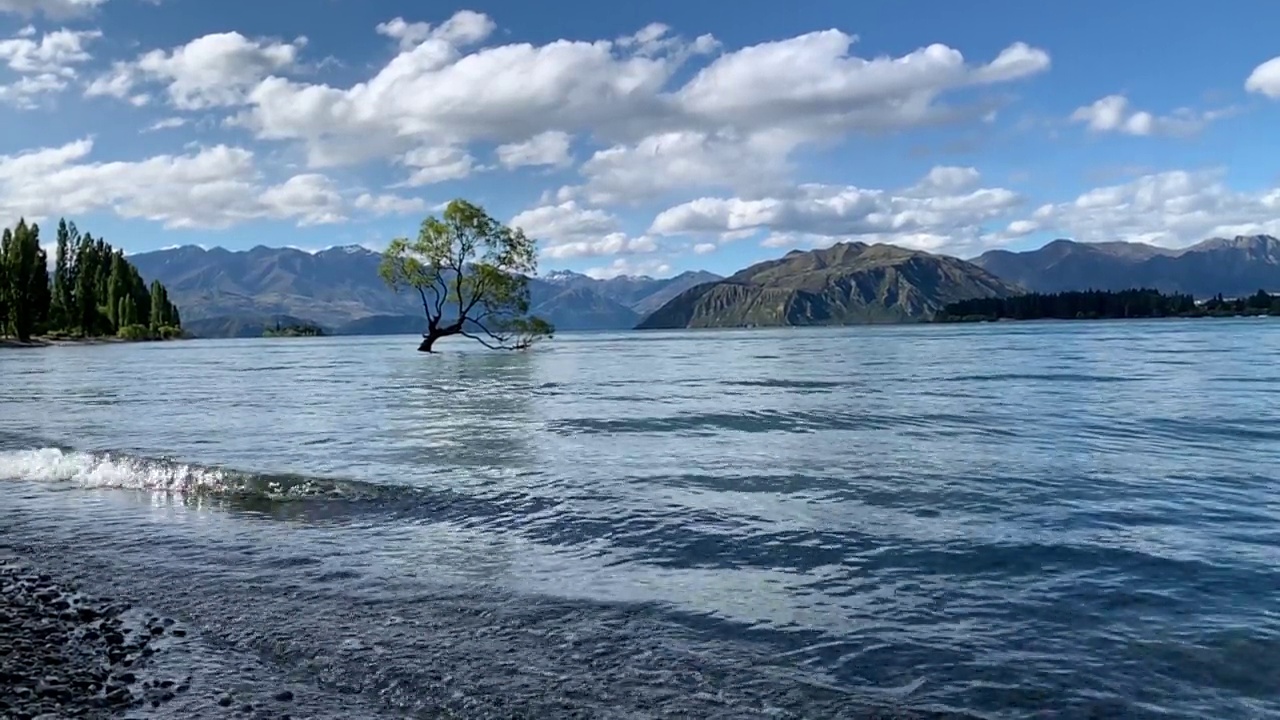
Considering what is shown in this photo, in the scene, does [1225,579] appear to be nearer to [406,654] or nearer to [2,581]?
[406,654]

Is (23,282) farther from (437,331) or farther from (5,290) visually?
(437,331)

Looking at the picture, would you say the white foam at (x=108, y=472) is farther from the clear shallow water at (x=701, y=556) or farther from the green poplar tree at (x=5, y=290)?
the green poplar tree at (x=5, y=290)

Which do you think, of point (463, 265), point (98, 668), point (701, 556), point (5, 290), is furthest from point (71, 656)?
point (5, 290)

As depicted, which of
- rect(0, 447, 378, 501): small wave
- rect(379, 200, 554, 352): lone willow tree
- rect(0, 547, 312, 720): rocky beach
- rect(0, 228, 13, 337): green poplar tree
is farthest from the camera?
rect(0, 228, 13, 337): green poplar tree

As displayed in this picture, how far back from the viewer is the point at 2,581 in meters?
13.3

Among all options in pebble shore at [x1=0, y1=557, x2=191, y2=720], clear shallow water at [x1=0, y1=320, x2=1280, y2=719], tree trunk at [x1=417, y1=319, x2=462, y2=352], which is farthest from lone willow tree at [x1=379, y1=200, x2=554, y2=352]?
pebble shore at [x1=0, y1=557, x2=191, y2=720]

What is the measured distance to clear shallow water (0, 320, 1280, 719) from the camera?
9609 millimetres

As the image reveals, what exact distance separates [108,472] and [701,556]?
17840 millimetres

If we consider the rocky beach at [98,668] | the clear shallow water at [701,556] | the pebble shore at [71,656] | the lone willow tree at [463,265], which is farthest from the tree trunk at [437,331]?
the rocky beach at [98,668]

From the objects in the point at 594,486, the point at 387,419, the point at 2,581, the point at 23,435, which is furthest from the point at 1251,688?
the point at 23,435

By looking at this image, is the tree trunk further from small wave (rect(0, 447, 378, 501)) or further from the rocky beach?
the rocky beach

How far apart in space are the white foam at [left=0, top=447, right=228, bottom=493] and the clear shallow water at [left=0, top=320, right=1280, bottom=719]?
0.12 meters

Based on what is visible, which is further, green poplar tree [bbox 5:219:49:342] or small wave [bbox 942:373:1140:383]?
green poplar tree [bbox 5:219:49:342]

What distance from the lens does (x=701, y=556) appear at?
15.1 metres
